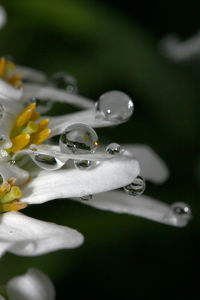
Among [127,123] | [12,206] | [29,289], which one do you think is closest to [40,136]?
[12,206]

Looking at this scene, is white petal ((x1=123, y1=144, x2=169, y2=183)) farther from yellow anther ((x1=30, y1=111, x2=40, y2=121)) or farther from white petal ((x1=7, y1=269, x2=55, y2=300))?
white petal ((x1=7, y1=269, x2=55, y2=300))

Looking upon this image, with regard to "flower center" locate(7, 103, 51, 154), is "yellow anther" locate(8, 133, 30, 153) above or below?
below

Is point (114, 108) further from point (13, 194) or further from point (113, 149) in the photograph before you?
point (13, 194)

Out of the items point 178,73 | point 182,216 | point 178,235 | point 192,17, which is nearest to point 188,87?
point 178,73

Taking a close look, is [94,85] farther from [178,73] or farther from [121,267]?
[121,267]

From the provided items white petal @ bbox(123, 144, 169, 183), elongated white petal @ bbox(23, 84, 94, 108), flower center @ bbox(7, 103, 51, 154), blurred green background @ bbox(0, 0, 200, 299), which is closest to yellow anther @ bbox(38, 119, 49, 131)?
flower center @ bbox(7, 103, 51, 154)
